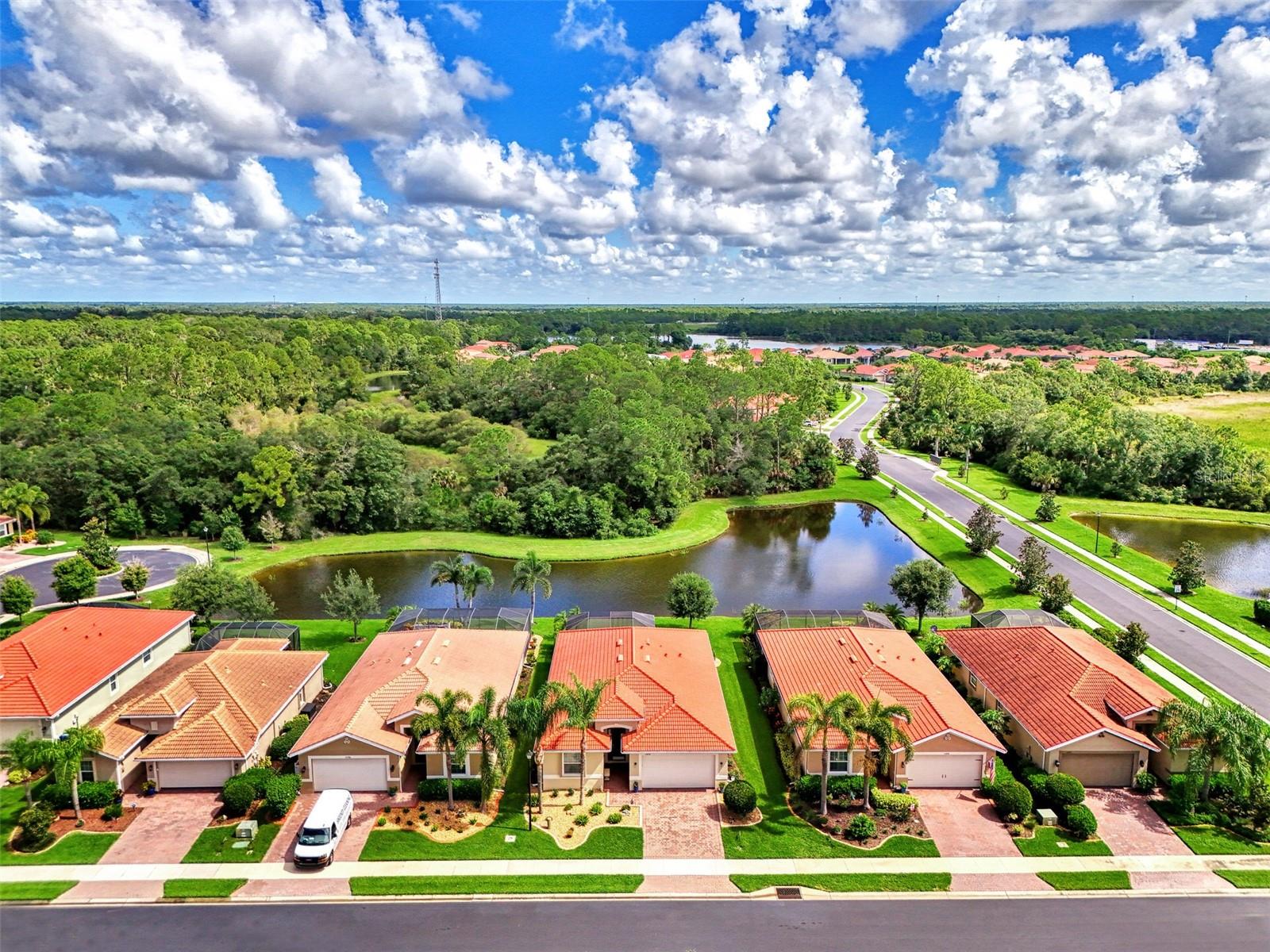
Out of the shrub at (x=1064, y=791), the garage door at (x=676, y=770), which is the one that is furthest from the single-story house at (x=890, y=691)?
the garage door at (x=676, y=770)

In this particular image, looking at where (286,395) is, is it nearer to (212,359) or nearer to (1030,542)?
(212,359)

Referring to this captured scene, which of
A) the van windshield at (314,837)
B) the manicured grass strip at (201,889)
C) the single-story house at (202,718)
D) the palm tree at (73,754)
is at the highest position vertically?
the palm tree at (73,754)

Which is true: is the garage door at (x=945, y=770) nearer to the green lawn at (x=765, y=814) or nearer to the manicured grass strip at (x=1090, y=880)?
the green lawn at (x=765, y=814)

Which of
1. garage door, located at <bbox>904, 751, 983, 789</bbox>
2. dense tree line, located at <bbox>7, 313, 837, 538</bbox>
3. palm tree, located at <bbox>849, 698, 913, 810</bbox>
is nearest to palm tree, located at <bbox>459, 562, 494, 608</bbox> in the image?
dense tree line, located at <bbox>7, 313, 837, 538</bbox>

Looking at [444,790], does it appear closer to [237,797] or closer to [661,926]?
[237,797]

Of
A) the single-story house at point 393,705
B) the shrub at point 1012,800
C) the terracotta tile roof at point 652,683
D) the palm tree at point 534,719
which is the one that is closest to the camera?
the shrub at point 1012,800

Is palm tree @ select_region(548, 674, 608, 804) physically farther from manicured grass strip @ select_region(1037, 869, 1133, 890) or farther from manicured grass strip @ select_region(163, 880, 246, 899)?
manicured grass strip @ select_region(1037, 869, 1133, 890)

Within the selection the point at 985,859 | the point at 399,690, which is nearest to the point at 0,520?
the point at 399,690
